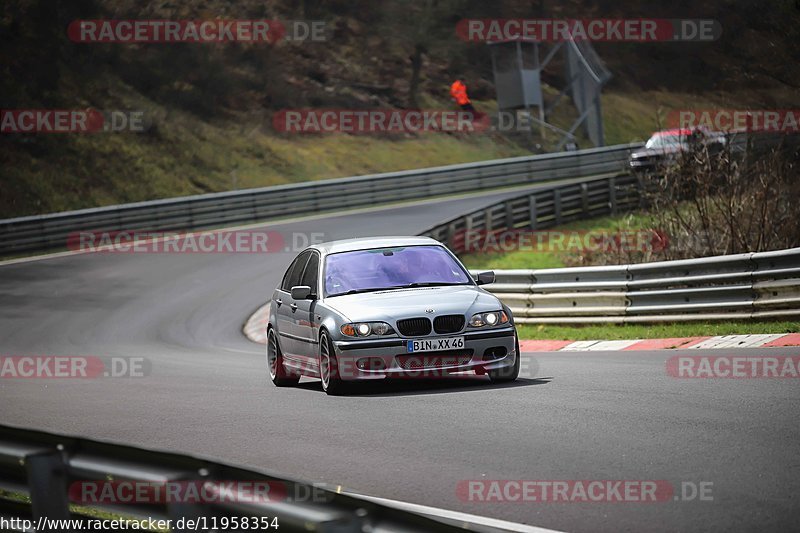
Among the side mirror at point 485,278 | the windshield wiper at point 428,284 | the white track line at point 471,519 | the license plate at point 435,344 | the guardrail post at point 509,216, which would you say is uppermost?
the guardrail post at point 509,216

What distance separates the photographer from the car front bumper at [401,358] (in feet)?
36.2

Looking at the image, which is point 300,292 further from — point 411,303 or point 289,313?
point 411,303

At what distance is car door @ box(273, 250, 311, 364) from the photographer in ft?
41.5

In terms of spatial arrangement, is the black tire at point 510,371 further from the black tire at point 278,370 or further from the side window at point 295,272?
the side window at point 295,272

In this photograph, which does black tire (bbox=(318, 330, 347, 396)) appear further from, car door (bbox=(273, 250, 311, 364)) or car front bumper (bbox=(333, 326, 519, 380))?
car door (bbox=(273, 250, 311, 364))

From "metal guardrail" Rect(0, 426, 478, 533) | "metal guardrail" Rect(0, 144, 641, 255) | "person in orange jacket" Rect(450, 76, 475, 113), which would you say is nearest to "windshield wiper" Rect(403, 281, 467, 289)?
"metal guardrail" Rect(0, 426, 478, 533)

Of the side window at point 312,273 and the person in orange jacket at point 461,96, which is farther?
the person in orange jacket at point 461,96

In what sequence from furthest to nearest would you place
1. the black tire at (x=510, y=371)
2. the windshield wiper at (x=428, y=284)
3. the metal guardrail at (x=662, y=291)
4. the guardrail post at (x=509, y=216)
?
the guardrail post at (x=509, y=216) < the metal guardrail at (x=662, y=291) < the windshield wiper at (x=428, y=284) < the black tire at (x=510, y=371)

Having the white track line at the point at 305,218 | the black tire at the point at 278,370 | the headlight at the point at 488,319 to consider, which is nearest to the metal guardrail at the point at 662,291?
the headlight at the point at 488,319

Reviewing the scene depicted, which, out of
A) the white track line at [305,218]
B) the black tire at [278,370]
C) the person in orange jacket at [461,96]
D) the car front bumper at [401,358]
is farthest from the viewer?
the person in orange jacket at [461,96]

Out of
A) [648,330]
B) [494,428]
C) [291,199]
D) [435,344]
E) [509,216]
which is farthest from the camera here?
[291,199]

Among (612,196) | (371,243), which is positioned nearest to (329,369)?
(371,243)

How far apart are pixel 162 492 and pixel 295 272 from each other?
9.45 metres

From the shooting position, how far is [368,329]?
436 inches
